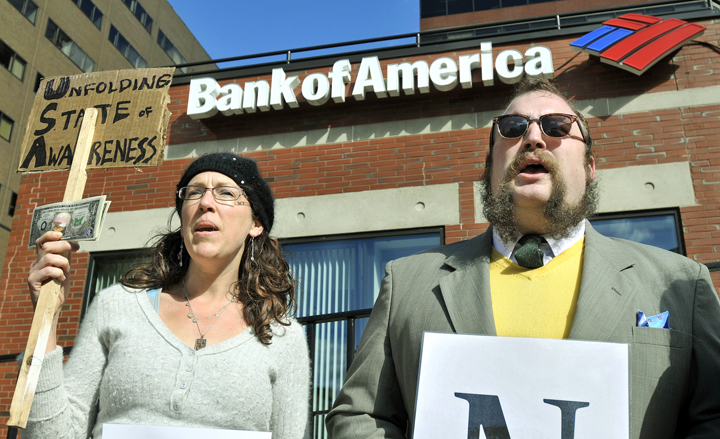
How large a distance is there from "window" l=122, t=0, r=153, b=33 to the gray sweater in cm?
4233

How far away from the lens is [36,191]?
359 inches

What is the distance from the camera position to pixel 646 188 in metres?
7.15

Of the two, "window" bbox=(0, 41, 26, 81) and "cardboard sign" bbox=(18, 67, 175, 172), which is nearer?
"cardboard sign" bbox=(18, 67, 175, 172)

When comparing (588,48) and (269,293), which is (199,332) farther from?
(588,48)

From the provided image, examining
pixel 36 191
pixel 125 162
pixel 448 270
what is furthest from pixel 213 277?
pixel 36 191

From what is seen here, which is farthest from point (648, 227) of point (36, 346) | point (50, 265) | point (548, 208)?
point (36, 346)

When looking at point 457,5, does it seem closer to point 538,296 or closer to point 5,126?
point 5,126

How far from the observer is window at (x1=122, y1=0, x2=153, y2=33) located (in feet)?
131

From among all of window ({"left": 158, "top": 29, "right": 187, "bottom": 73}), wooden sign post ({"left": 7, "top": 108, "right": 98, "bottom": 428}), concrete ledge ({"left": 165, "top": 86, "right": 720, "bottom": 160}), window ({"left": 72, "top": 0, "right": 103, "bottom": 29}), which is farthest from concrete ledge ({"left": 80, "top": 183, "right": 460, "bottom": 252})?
window ({"left": 158, "top": 29, "right": 187, "bottom": 73})

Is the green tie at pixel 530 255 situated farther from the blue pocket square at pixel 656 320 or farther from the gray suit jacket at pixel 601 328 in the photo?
the blue pocket square at pixel 656 320

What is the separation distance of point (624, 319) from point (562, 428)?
507 mm

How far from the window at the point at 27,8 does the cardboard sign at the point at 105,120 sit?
3240cm

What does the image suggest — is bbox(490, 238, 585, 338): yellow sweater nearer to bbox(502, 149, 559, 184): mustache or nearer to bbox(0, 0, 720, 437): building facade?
bbox(502, 149, 559, 184): mustache

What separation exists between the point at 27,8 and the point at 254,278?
3467cm
